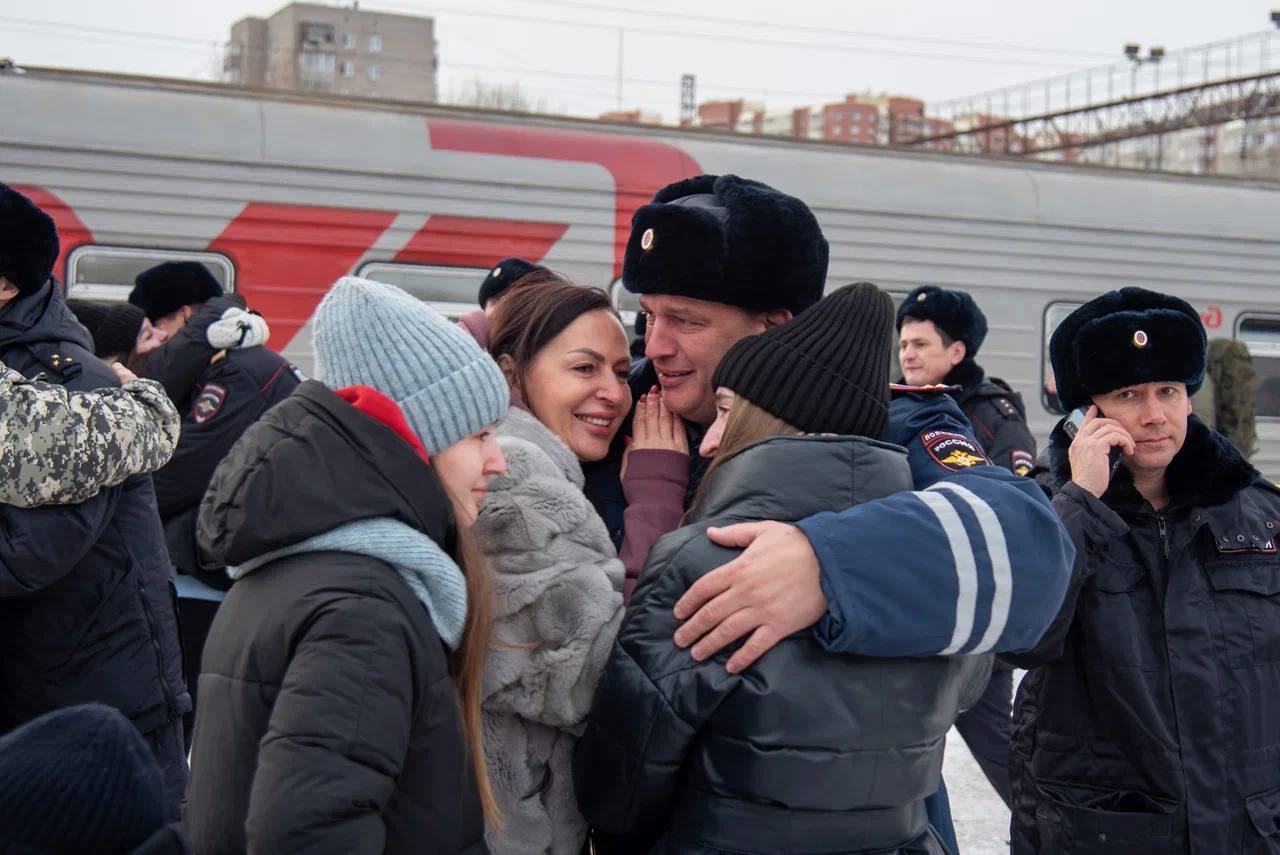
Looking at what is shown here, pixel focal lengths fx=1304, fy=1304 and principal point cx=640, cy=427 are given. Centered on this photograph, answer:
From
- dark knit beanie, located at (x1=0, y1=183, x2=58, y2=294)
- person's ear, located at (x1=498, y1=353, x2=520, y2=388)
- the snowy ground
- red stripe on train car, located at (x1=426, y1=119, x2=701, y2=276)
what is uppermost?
red stripe on train car, located at (x1=426, y1=119, x2=701, y2=276)

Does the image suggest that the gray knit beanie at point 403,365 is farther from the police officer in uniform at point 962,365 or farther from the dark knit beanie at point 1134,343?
the police officer in uniform at point 962,365

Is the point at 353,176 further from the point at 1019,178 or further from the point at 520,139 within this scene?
the point at 1019,178

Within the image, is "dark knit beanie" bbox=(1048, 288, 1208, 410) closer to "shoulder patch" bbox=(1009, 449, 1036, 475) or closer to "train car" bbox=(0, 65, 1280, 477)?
"shoulder patch" bbox=(1009, 449, 1036, 475)

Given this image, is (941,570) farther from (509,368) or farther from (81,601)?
(81,601)

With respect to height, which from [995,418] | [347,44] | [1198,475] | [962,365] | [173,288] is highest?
[347,44]

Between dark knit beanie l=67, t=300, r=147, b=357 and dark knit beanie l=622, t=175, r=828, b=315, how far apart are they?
3.71 metres

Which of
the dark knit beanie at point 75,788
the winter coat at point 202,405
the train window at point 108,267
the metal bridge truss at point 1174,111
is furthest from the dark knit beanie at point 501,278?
the metal bridge truss at point 1174,111

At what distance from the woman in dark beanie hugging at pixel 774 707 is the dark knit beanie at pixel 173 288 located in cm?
439

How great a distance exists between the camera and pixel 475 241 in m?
Answer: 7.24

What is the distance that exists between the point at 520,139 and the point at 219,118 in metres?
1.65

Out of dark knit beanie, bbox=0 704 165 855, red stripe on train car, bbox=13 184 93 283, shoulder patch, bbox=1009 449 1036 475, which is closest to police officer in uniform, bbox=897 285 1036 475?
shoulder patch, bbox=1009 449 1036 475

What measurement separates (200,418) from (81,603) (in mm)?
2161

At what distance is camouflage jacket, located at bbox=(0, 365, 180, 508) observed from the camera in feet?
9.53

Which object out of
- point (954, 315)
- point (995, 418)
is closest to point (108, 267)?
point (954, 315)
